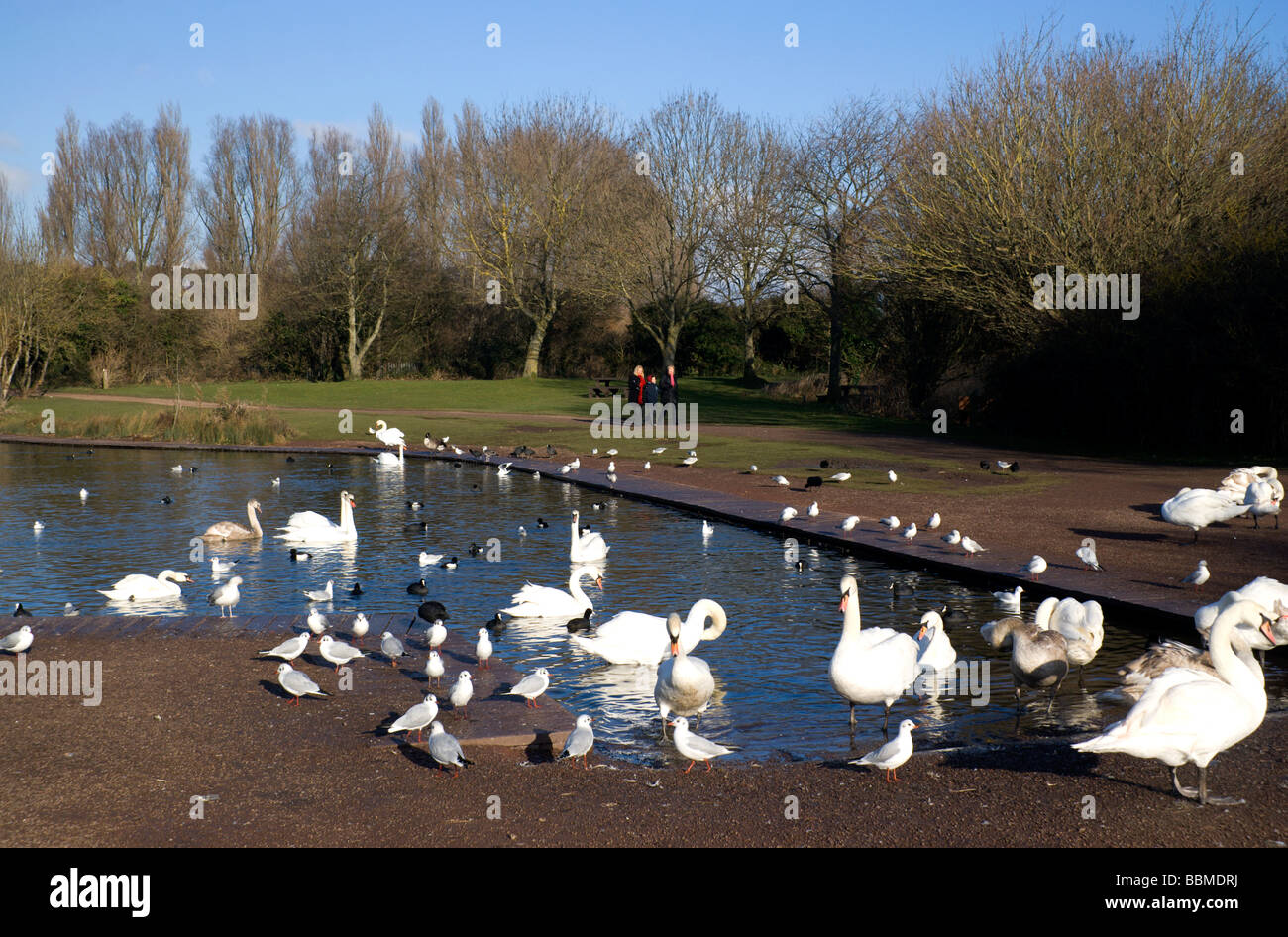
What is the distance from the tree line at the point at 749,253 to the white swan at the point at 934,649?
2047cm

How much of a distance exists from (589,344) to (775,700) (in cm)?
5926

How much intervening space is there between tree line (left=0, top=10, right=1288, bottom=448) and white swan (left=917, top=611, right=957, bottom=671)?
20.5 m

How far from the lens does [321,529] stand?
53.5ft

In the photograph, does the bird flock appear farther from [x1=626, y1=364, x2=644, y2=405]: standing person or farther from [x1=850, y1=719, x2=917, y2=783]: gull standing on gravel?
[x1=626, y1=364, x2=644, y2=405]: standing person

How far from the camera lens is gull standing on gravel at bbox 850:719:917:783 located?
6664mm

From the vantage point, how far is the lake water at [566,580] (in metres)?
8.62

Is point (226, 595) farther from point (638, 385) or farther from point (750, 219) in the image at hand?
point (750, 219)

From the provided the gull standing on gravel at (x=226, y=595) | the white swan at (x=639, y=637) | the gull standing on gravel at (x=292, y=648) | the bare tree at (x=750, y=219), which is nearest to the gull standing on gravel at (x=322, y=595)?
the gull standing on gravel at (x=226, y=595)

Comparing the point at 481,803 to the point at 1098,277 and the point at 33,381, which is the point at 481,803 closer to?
the point at 1098,277

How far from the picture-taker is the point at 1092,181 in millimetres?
31500

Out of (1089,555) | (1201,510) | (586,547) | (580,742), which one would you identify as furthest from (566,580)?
(1201,510)

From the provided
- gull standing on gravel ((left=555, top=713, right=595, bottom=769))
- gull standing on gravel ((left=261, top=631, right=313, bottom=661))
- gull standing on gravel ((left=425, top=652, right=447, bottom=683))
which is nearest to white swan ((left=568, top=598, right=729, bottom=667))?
gull standing on gravel ((left=425, top=652, right=447, bottom=683))

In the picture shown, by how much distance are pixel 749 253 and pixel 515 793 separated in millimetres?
49189

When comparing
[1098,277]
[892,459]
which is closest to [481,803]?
[892,459]
